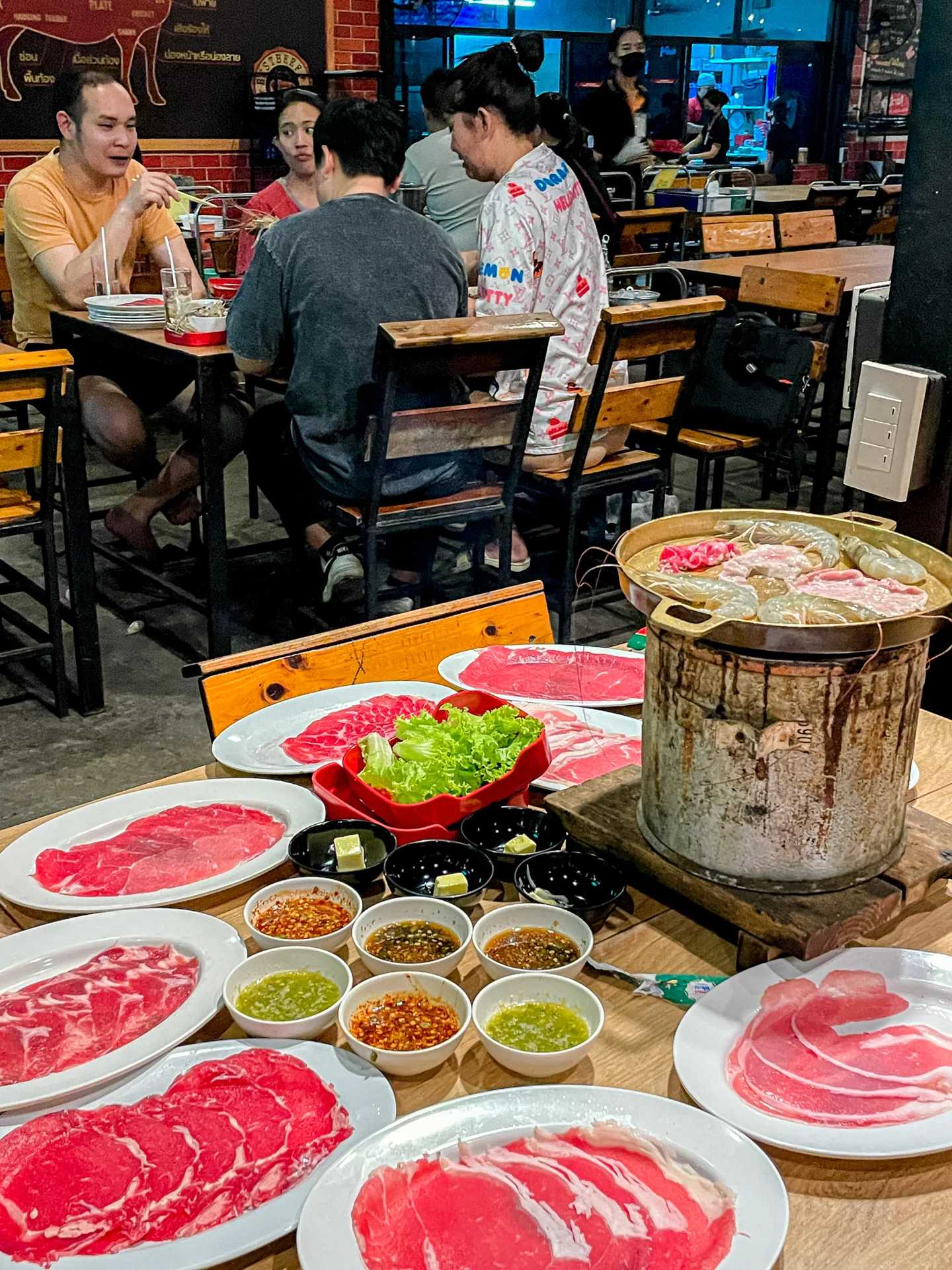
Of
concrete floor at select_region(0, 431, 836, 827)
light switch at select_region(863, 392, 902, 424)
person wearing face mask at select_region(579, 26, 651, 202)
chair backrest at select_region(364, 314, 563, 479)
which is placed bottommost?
concrete floor at select_region(0, 431, 836, 827)

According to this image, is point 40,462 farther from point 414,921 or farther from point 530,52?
point 530,52

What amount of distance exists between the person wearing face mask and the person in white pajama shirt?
574 centimetres

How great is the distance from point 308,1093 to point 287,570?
12.2 feet

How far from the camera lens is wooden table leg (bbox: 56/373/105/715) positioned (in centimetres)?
331

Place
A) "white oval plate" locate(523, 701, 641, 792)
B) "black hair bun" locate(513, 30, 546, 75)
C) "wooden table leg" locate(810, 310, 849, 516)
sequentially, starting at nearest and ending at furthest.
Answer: "white oval plate" locate(523, 701, 641, 792), "wooden table leg" locate(810, 310, 849, 516), "black hair bun" locate(513, 30, 546, 75)

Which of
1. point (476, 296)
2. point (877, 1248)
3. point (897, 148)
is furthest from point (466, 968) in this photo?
point (897, 148)

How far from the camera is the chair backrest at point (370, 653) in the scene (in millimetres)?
1839

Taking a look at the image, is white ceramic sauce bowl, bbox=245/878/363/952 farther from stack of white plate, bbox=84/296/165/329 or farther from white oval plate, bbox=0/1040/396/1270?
stack of white plate, bbox=84/296/165/329

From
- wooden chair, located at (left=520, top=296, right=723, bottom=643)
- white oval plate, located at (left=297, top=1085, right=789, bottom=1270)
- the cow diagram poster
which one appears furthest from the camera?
the cow diagram poster

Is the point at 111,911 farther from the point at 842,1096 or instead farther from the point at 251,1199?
the point at 842,1096

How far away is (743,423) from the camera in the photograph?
4539 mm

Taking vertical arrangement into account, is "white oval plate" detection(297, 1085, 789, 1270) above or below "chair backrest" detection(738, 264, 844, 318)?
below

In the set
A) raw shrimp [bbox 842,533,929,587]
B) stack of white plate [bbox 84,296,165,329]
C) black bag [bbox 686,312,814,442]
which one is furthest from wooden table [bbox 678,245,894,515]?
raw shrimp [bbox 842,533,929,587]

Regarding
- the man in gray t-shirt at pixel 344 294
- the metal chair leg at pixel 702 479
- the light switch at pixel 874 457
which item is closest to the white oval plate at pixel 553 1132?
A: the light switch at pixel 874 457
